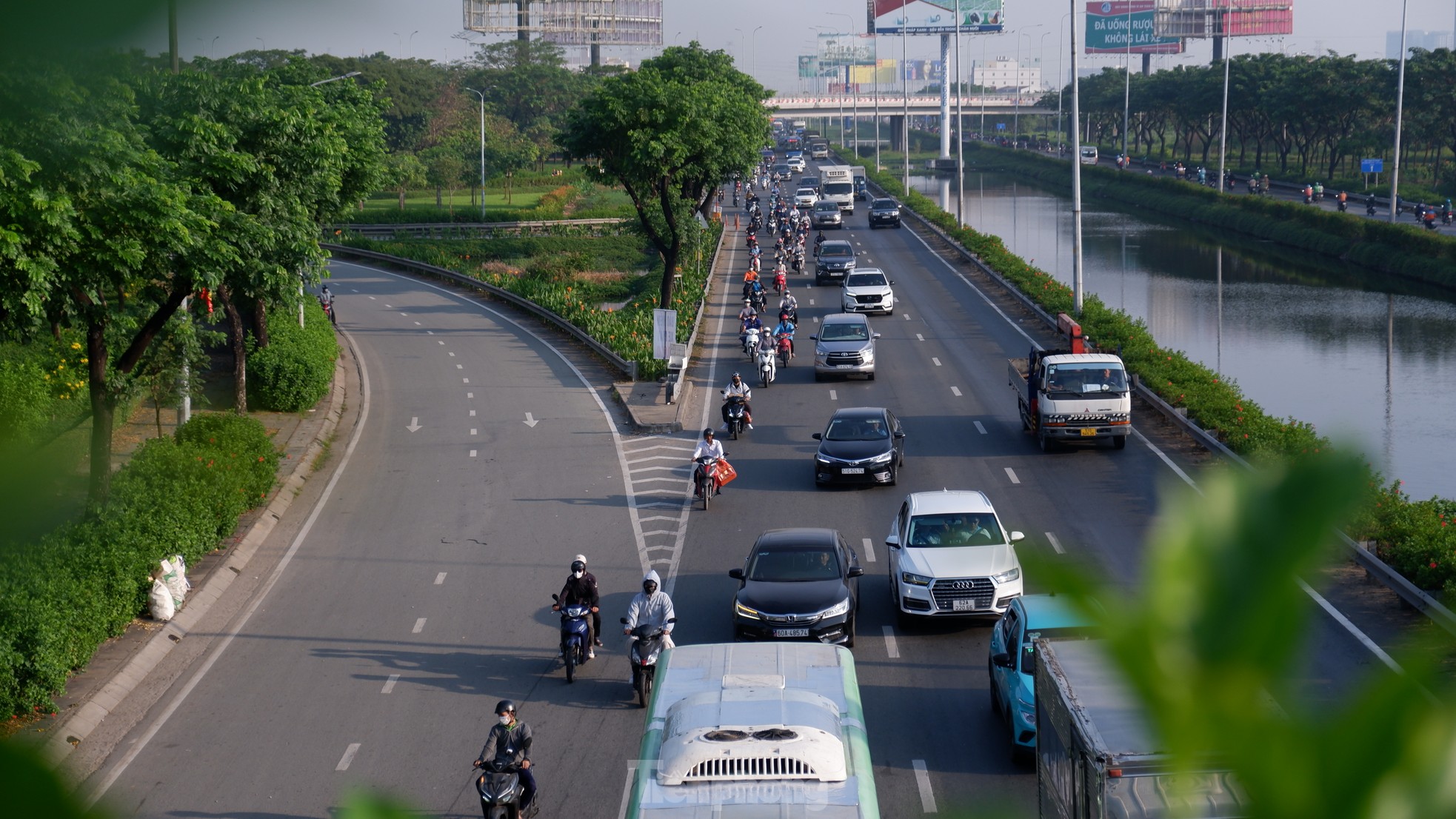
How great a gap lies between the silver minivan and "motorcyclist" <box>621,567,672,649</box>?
20.7m

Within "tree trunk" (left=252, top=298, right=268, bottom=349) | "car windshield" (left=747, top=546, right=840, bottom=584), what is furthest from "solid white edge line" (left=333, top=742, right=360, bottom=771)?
"tree trunk" (left=252, top=298, right=268, bottom=349)

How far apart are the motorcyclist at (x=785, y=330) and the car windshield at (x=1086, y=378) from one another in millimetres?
12177

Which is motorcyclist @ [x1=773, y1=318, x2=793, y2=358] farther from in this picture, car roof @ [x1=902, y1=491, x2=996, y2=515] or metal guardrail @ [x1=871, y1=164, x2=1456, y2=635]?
car roof @ [x1=902, y1=491, x2=996, y2=515]

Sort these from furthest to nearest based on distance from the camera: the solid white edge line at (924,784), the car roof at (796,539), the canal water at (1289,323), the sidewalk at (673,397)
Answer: the canal water at (1289,323), the sidewalk at (673,397), the car roof at (796,539), the solid white edge line at (924,784)

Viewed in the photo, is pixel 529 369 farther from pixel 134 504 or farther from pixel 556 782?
pixel 556 782

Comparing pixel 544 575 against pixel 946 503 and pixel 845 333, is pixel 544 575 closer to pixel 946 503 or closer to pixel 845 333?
pixel 946 503

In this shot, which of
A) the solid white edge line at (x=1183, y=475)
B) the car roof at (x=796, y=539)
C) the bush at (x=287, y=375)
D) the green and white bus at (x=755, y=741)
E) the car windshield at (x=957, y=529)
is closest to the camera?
the solid white edge line at (x=1183, y=475)

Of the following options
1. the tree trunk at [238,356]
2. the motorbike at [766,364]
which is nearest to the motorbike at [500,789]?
the tree trunk at [238,356]

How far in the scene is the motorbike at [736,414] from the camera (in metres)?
30.8

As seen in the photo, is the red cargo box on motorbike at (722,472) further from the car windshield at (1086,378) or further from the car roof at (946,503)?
the car windshield at (1086,378)

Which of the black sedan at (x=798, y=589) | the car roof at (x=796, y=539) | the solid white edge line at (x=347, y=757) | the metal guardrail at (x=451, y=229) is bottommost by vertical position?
the solid white edge line at (x=347, y=757)

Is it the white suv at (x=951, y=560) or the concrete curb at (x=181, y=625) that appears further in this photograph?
the white suv at (x=951, y=560)

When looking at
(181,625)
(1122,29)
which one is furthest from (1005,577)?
(1122,29)

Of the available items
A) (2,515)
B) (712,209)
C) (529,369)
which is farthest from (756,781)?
(712,209)
